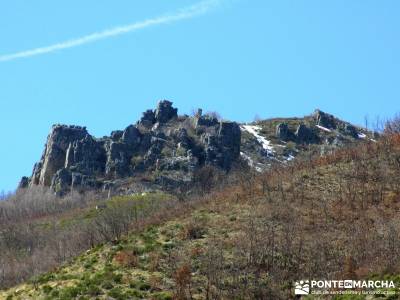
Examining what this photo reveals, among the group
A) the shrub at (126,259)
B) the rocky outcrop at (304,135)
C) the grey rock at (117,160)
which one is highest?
the rocky outcrop at (304,135)

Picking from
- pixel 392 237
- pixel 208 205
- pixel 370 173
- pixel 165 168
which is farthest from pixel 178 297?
pixel 165 168

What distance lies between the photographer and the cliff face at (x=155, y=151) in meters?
100

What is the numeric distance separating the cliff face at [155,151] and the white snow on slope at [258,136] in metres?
0.34

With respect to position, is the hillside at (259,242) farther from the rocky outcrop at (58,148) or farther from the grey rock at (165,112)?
the grey rock at (165,112)

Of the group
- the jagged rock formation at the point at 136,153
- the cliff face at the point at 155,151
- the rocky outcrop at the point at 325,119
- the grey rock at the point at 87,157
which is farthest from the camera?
the rocky outcrop at the point at 325,119

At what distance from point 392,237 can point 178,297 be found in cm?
948

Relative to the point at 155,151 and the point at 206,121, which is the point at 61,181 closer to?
the point at 155,151

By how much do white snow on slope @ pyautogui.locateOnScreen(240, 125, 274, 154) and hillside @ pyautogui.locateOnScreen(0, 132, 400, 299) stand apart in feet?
237

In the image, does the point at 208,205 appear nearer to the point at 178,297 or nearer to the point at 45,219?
the point at 178,297

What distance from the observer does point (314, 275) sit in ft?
109

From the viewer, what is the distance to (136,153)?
105188mm

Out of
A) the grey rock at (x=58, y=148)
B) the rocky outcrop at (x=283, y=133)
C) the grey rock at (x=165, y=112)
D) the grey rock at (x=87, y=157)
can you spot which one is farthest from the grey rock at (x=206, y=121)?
the grey rock at (x=58, y=148)

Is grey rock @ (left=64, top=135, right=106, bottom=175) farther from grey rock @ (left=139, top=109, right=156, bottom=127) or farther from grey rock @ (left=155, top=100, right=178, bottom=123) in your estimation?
grey rock @ (left=155, top=100, right=178, bottom=123)

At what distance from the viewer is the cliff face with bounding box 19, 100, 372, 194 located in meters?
100
